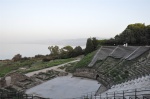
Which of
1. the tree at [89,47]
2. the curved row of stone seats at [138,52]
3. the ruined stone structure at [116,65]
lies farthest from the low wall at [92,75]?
the tree at [89,47]

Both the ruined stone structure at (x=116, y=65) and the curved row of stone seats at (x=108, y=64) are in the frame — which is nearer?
the ruined stone structure at (x=116, y=65)

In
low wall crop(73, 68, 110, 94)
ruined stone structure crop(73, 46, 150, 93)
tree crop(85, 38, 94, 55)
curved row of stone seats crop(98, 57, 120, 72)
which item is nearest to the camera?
ruined stone structure crop(73, 46, 150, 93)

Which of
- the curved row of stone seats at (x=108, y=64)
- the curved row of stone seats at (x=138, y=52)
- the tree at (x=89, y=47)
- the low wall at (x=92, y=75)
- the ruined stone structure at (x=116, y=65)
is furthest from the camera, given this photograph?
the tree at (x=89, y=47)

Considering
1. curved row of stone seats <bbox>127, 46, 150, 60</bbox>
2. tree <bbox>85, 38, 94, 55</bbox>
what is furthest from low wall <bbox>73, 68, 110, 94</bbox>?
tree <bbox>85, 38, 94, 55</bbox>

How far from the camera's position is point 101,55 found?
3962 cm

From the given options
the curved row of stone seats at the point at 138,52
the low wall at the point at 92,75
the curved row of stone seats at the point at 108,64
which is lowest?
the low wall at the point at 92,75

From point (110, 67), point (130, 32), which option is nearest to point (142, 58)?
point (110, 67)

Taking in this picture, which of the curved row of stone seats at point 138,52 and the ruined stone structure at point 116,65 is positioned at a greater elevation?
the curved row of stone seats at point 138,52

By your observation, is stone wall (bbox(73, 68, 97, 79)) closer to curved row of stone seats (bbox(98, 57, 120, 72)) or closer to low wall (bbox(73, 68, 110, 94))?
low wall (bbox(73, 68, 110, 94))

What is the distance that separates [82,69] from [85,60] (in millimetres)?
4263

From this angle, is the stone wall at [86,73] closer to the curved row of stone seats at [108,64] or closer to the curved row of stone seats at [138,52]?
the curved row of stone seats at [108,64]

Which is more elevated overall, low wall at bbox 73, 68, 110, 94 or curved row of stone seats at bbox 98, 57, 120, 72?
curved row of stone seats at bbox 98, 57, 120, 72

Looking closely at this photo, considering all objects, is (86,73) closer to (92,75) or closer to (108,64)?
(92,75)

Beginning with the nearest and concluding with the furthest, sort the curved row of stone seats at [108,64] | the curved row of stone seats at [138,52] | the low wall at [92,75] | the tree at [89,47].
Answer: the low wall at [92,75], the curved row of stone seats at [138,52], the curved row of stone seats at [108,64], the tree at [89,47]
